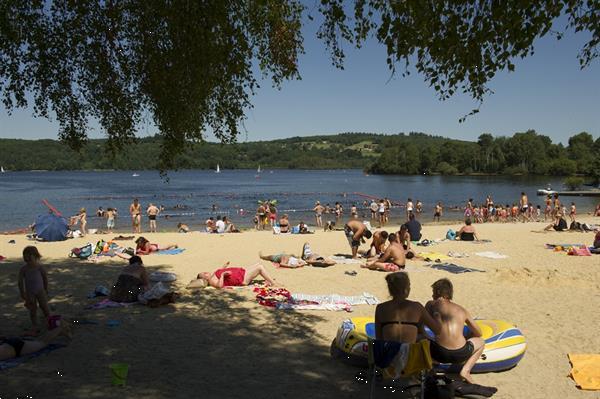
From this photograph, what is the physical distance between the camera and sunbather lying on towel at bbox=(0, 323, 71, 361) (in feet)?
16.8

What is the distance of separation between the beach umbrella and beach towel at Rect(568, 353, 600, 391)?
51.8ft

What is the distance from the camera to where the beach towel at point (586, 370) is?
15.6 ft

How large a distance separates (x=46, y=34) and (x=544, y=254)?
41.7 ft

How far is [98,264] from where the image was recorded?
11.6 meters

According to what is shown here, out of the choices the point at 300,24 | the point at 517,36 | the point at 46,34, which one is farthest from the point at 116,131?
the point at 517,36

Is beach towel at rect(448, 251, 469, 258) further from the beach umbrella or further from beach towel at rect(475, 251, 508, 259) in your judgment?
the beach umbrella

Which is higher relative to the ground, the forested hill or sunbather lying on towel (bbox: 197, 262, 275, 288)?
the forested hill

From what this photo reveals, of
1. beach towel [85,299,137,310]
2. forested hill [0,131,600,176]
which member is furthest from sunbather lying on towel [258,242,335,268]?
forested hill [0,131,600,176]

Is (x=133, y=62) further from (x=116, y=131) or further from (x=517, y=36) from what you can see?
(x=517, y=36)

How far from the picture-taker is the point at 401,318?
443 centimetres

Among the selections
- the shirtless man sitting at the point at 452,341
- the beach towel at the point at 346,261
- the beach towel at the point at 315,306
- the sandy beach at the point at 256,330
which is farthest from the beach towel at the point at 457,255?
the shirtless man sitting at the point at 452,341

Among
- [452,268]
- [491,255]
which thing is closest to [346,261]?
[452,268]

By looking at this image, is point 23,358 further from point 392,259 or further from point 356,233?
point 356,233

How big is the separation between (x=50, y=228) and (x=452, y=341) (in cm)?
1534
